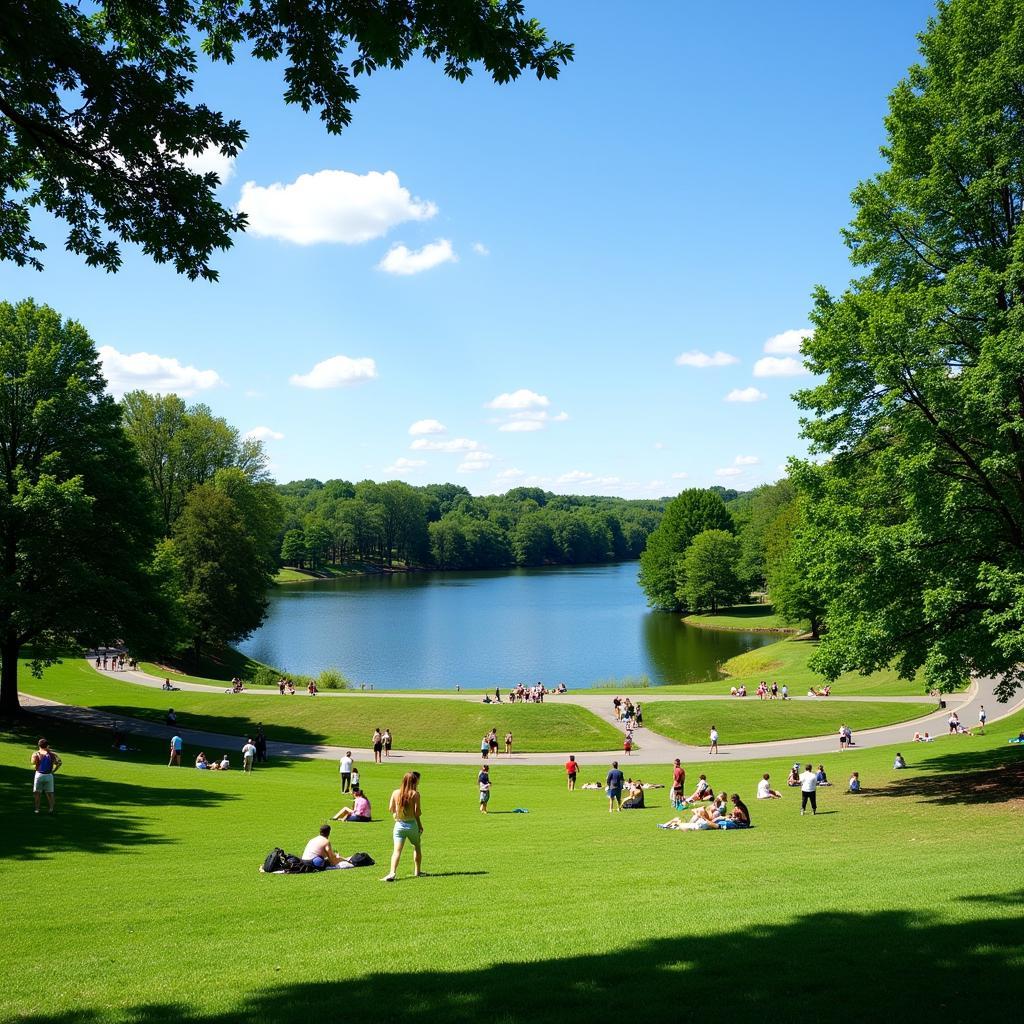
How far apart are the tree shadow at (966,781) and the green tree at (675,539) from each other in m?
85.7

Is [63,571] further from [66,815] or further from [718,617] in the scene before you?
[718,617]

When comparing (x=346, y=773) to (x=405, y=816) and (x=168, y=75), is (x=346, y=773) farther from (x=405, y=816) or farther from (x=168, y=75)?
(x=168, y=75)

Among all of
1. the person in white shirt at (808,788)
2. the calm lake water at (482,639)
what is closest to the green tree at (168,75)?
the person in white shirt at (808,788)

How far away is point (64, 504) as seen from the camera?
32719 millimetres

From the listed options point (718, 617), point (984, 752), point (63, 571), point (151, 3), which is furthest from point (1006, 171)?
point (718, 617)

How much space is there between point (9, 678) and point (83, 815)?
19.7 m

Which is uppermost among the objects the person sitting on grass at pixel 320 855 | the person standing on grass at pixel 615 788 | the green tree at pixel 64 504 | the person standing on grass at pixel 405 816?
the green tree at pixel 64 504

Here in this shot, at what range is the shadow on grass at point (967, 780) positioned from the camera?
1986 cm

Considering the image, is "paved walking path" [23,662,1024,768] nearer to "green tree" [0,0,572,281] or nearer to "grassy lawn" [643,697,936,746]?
"grassy lawn" [643,697,936,746]

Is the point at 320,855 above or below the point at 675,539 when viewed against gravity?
below

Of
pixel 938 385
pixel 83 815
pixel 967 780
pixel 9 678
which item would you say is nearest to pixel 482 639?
pixel 9 678

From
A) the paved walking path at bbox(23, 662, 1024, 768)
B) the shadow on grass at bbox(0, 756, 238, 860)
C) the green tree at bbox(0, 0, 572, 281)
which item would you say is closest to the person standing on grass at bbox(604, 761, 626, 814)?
the paved walking path at bbox(23, 662, 1024, 768)

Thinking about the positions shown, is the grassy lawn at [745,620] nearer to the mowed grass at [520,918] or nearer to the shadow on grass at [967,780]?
the shadow on grass at [967,780]

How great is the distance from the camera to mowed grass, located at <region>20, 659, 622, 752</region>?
40.0 meters
